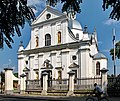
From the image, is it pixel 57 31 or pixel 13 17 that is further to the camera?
pixel 57 31

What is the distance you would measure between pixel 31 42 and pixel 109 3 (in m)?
42.9

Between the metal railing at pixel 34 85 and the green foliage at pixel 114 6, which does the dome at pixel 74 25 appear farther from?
the green foliage at pixel 114 6

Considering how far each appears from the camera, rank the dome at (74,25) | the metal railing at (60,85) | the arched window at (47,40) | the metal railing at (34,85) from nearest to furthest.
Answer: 1. the metal railing at (60,85)
2. the metal railing at (34,85)
3. the arched window at (47,40)
4. the dome at (74,25)

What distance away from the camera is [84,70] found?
40.3m

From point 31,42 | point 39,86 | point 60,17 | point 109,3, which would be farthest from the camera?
point 31,42

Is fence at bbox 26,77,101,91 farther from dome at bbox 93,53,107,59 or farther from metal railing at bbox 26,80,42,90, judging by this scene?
dome at bbox 93,53,107,59

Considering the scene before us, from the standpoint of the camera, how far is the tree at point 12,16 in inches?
207

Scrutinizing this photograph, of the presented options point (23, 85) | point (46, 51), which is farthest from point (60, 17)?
point (23, 85)

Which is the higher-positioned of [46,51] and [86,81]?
[46,51]

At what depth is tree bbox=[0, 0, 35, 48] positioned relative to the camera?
5.26 meters

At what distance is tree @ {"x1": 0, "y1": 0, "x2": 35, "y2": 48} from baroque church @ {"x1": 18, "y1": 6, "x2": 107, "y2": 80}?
34.1 meters

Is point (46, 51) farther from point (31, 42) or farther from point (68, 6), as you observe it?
point (68, 6)

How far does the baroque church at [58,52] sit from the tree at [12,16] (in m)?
34.1

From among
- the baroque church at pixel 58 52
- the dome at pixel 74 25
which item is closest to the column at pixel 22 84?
the baroque church at pixel 58 52
